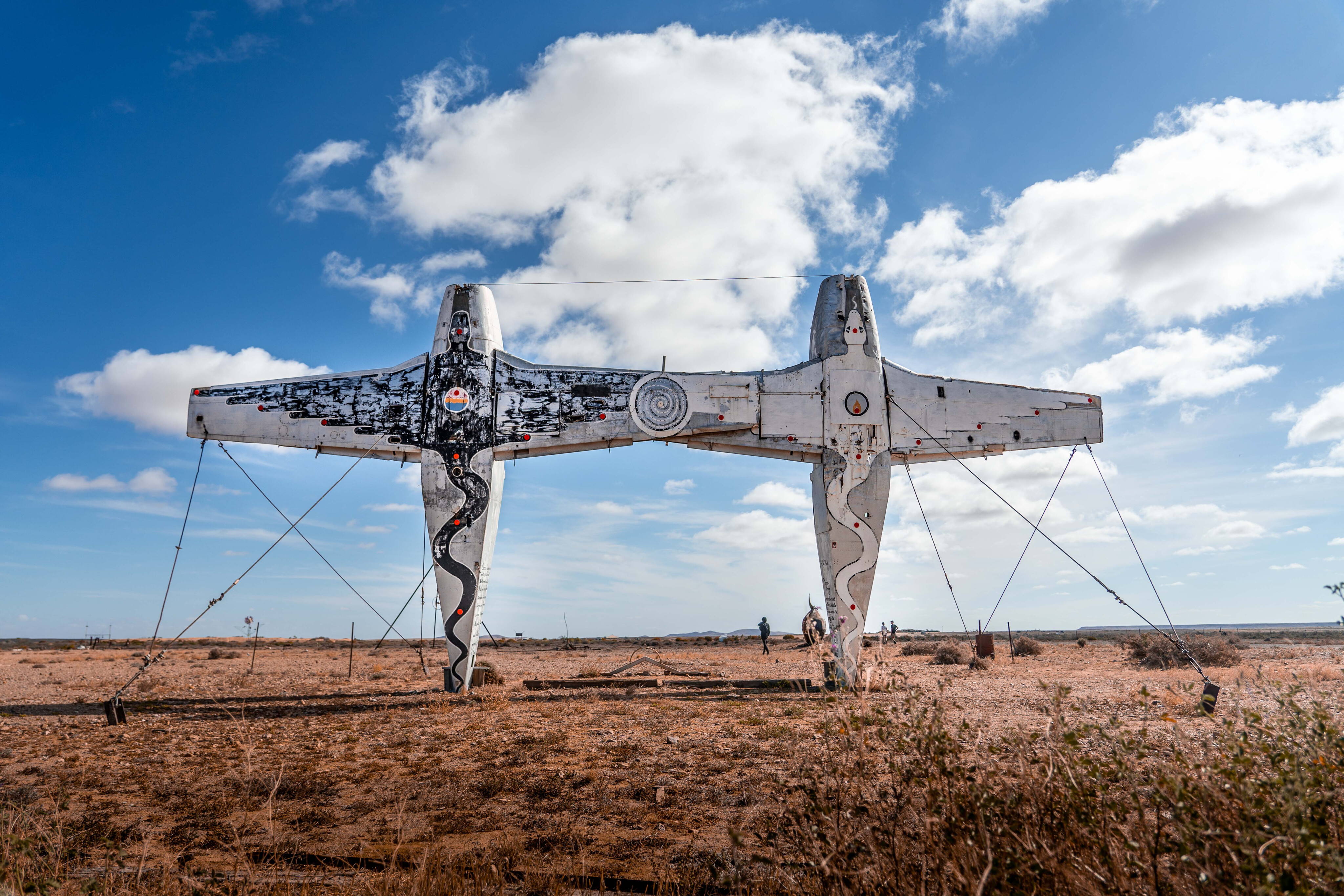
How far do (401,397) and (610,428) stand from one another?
16.2 feet

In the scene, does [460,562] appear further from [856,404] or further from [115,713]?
[856,404]

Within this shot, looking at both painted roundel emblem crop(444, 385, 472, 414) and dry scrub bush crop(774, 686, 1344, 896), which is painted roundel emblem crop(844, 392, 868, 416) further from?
dry scrub bush crop(774, 686, 1344, 896)

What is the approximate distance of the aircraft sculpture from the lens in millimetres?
15938

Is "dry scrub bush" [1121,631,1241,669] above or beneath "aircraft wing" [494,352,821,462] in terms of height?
beneath

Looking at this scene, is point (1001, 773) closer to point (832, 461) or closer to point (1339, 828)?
point (1339, 828)

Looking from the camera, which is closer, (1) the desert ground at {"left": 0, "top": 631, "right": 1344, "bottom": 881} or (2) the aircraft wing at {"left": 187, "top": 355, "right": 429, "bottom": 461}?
(1) the desert ground at {"left": 0, "top": 631, "right": 1344, "bottom": 881}

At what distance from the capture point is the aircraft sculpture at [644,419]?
1594 centimetres

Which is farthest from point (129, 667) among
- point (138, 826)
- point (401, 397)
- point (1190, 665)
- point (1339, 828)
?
point (1190, 665)

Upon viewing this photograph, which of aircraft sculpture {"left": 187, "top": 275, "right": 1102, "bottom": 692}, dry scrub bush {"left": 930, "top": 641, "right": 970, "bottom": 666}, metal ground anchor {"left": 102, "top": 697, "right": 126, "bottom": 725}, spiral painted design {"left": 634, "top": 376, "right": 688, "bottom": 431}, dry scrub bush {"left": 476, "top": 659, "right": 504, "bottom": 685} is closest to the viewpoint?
metal ground anchor {"left": 102, "top": 697, "right": 126, "bottom": 725}

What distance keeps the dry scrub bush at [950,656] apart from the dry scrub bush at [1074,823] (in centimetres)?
1893

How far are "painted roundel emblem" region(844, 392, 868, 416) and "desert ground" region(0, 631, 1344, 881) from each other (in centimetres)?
625

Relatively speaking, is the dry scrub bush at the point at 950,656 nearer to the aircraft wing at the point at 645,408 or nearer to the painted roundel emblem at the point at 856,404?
the painted roundel emblem at the point at 856,404

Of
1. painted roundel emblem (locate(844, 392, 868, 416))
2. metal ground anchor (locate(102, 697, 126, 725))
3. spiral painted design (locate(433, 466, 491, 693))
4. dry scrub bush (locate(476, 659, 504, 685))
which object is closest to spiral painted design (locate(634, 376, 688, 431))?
painted roundel emblem (locate(844, 392, 868, 416))

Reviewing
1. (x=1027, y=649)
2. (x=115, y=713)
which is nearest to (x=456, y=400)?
(x=115, y=713)
